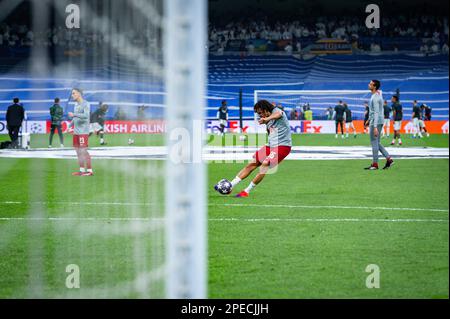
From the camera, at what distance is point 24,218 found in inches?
429

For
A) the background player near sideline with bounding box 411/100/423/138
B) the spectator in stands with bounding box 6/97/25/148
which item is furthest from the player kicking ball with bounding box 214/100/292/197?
the background player near sideline with bounding box 411/100/423/138

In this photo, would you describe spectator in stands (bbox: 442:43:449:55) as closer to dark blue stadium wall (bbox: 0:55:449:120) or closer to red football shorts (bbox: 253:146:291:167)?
dark blue stadium wall (bbox: 0:55:449:120)

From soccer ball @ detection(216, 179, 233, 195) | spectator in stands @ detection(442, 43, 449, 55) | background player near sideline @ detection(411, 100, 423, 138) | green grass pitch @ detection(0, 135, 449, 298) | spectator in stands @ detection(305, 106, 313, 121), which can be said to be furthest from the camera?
spectator in stands @ detection(442, 43, 449, 55)

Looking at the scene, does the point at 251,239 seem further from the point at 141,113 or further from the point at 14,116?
the point at 14,116

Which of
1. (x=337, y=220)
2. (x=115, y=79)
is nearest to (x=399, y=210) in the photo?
(x=337, y=220)

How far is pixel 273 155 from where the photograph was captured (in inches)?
527

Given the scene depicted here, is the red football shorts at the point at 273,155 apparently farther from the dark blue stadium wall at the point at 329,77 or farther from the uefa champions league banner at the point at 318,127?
the dark blue stadium wall at the point at 329,77

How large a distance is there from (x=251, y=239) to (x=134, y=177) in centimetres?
194

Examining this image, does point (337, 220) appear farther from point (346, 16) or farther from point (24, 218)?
point (346, 16)

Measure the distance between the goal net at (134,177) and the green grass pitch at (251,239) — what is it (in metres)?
0.04

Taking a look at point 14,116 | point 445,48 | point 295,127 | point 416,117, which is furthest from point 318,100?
point 14,116

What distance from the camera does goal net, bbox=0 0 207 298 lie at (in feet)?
11.5

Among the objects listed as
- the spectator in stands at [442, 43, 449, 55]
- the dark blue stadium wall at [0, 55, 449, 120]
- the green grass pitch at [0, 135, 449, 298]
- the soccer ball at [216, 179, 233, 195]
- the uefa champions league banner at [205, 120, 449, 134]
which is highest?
the spectator in stands at [442, 43, 449, 55]

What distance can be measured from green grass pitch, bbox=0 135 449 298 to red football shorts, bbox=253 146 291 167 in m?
0.66
